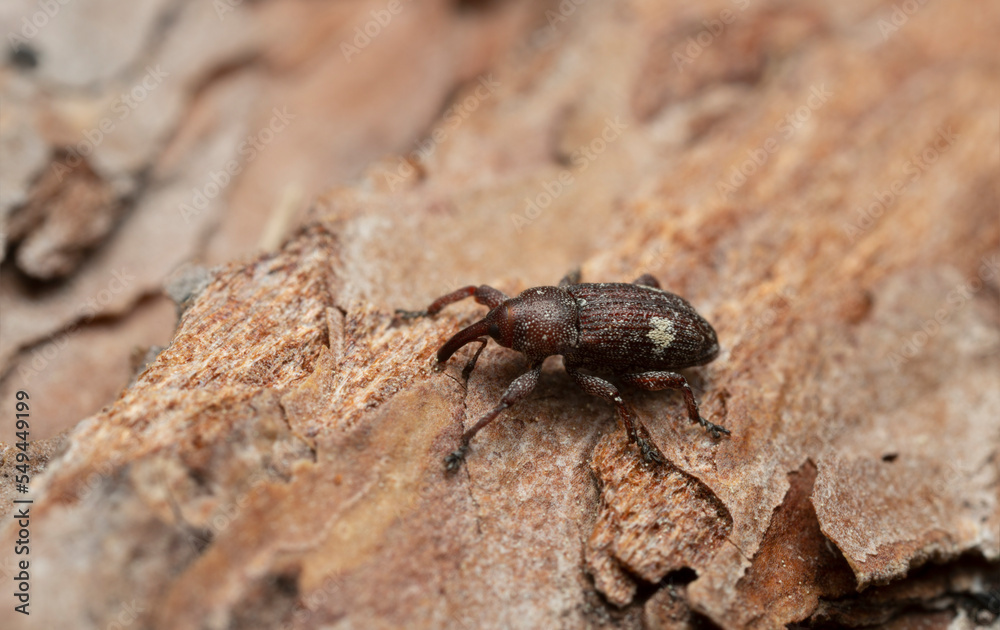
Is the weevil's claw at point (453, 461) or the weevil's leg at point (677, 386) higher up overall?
the weevil's claw at point (453, 461)

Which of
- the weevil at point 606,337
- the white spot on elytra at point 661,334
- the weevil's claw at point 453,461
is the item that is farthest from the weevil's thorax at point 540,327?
the weevil's claw at point 453,461

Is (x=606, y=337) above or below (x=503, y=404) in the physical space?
below

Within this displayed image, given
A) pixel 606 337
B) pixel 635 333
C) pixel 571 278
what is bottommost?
pixel 635 333

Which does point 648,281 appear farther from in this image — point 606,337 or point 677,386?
point 677,386

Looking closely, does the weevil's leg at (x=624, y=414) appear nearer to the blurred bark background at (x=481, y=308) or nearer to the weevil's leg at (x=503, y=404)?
the blurred bark background at (x=481, y=308)

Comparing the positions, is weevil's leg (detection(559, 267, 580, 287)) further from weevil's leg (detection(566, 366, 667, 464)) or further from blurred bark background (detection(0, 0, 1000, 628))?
weevil's leg (detection(566, 366, 667, 464))

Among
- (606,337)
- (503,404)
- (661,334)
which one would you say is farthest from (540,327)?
(661,334)

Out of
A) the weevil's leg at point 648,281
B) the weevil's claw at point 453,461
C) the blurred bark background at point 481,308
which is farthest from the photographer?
the weevil's leg at point 648,281

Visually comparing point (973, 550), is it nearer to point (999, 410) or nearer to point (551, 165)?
point (999, 410)
